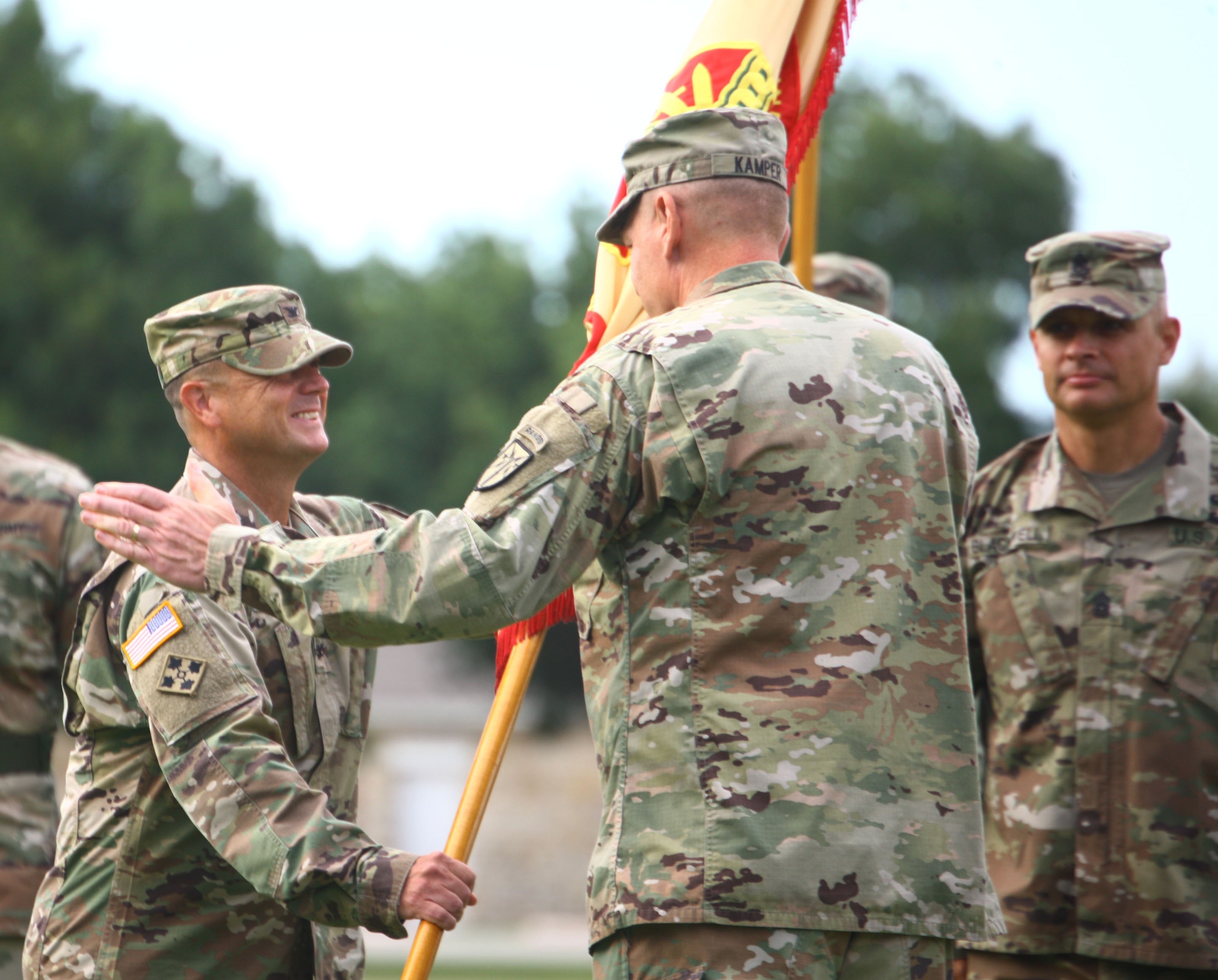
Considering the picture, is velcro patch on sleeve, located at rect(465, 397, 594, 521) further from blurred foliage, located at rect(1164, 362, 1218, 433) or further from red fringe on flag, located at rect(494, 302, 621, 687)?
blurred foliage, located at rect(1164, 362, 1218, 433)

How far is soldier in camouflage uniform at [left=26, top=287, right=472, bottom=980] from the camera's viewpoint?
3.25 m

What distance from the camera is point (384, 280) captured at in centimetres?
3756

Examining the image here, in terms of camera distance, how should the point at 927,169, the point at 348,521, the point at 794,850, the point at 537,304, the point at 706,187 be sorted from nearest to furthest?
the point at 794,850, the point at 706,187, the point at 348,521, the point at 927,169, the point at 537,304

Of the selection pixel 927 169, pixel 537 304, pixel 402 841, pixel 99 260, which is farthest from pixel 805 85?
pixel 537 304

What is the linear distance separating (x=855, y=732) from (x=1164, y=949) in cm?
194

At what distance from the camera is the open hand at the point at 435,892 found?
3.21 m

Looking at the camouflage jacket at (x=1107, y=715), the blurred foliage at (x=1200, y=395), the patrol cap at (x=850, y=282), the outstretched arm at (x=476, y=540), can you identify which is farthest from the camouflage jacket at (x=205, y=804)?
the blurred foliage at (x=1200, y=395)

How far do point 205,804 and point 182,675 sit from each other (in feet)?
0.89

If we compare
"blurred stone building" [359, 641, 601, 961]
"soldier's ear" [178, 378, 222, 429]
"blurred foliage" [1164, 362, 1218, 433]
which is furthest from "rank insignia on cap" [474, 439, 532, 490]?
"blurred foliage" [1164, 362, 1218, 433]

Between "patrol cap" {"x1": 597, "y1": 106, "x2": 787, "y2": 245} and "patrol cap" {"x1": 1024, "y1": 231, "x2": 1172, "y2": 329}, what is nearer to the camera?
"patrol cap" {"x1": 597, "y1": 106, "x2": 787, "y2": 245}

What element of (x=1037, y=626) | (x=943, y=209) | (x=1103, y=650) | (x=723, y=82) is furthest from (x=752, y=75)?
(x=943, y=209)

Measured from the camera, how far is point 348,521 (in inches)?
161

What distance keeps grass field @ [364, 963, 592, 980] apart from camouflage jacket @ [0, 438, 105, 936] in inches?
432

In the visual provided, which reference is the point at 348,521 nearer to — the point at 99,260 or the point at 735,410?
the point at 735,410
